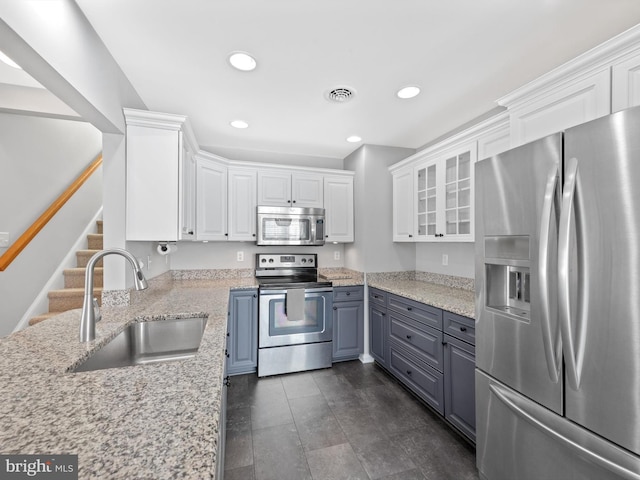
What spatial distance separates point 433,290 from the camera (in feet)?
9.00

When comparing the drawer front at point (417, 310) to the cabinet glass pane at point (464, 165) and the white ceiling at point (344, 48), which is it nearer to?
the cabinet glass pane at point (464, 165)

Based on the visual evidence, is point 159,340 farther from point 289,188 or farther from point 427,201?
point 427,201

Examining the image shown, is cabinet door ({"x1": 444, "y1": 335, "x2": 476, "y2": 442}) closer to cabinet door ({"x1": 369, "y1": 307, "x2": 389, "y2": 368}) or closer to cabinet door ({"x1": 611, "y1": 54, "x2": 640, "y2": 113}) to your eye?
cabinet door ({"x1": 369, "y1": 307, "x2": 389, "y2": 368})

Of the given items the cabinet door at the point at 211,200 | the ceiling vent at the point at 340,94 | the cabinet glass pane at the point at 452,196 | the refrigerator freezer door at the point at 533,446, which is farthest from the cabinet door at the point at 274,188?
the refrigerator freezer door at the point at 533,446

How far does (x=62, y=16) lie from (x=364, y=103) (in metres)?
1.86

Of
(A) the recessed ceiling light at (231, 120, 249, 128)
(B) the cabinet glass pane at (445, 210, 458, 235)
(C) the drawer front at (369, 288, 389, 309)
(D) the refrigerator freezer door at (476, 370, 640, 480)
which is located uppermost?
(A) the recessed ceiling light at (231, 120, 249, 128)

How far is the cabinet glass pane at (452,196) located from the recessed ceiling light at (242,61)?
1.90 metres

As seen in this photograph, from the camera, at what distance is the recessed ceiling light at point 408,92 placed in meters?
2.10

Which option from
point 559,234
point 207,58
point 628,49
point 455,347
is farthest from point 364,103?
point 455,347

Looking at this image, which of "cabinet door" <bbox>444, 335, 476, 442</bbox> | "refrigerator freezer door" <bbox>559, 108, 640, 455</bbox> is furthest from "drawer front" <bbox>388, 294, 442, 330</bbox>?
"refrigerator freezer door" <bbox>559, 108, 640, 455</bbox>

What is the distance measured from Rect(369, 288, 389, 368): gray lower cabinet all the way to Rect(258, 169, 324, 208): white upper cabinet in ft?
4.28

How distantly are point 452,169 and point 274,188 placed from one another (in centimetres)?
193

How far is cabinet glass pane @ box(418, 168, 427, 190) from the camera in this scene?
2.96 metres

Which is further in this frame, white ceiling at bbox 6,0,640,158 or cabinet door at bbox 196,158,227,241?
cabinet door at bbox 196,158,227,241
